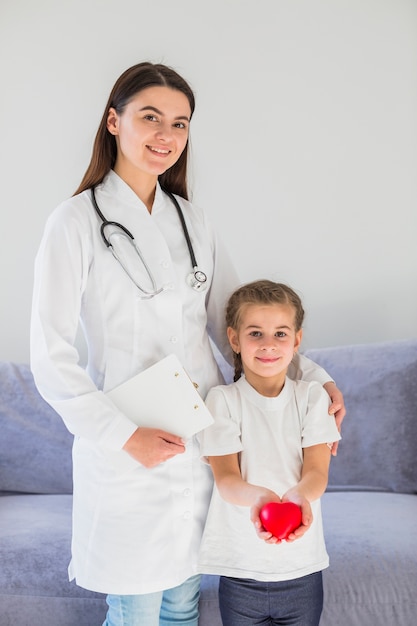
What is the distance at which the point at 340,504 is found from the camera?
7.16 ft

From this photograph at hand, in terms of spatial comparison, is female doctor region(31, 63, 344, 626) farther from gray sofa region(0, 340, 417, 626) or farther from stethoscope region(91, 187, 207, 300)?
gray sofa region(0, 340, 417, 626)

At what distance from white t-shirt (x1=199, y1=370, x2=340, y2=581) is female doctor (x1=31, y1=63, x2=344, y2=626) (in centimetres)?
5

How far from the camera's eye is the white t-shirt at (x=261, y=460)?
143 centimetres

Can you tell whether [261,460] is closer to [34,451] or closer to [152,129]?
[152,129]

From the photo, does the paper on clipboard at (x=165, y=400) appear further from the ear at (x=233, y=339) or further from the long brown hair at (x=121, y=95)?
the long brown hair at (x=121, y=95)

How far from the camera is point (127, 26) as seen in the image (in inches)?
106

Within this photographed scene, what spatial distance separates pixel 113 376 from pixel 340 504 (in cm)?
100

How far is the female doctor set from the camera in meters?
1.41

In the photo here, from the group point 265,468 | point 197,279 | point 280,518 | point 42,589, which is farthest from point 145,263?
point 42,589

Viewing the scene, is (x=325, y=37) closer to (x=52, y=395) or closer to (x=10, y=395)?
(x=10, y=395)

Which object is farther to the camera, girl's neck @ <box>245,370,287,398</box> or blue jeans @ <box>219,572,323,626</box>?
girl's neck @ <box>245,370,287,398</box>

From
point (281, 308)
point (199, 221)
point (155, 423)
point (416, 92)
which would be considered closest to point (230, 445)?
point (155, 423)

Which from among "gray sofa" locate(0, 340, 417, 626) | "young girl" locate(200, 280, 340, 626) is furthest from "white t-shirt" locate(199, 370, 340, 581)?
"gray sofa" locate(0, 340, 417, 626)

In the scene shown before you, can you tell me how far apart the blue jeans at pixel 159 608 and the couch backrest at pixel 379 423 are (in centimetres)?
84
